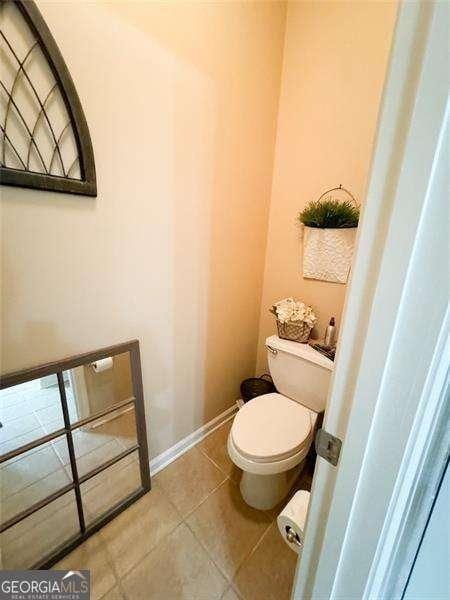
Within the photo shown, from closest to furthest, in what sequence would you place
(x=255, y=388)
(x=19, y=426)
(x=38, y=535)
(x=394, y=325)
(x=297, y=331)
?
(x=394, y=325), (x=19, y=426), (x=38, y=535), (x=297, y=331), (x=255, y=388)

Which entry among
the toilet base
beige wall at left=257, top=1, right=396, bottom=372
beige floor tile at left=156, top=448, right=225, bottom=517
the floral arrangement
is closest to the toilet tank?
the floral arrangement

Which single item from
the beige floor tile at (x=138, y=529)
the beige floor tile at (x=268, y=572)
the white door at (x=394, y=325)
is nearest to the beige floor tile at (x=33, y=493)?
the beige floor tile at (x=138, y=529)

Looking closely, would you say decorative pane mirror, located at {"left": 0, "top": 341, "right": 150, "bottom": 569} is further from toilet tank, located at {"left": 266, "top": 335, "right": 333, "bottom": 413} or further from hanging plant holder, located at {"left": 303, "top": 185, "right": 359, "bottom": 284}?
hanging plant holder, located at {"left": 303, "top": 185, "right": 359, "bottom": 284}

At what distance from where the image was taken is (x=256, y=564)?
1.07 metres

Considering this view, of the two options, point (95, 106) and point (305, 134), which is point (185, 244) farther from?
point (305, 134)

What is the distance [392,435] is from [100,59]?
134 cm

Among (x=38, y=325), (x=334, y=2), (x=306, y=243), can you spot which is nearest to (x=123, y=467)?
(x=38, y=325)

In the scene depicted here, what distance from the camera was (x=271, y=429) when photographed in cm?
122

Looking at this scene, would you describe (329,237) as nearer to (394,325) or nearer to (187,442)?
(394,325)

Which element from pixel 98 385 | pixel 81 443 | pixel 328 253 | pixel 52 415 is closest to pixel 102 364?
pixel 98 385

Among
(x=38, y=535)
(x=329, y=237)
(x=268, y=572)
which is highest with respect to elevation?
(x=329, y=237)

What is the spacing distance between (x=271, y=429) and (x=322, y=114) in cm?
170

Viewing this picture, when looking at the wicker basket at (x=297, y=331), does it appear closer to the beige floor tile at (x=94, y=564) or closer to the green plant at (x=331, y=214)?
the green plant at (x=331, y=214)

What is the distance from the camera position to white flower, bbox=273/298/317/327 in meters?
1.43
